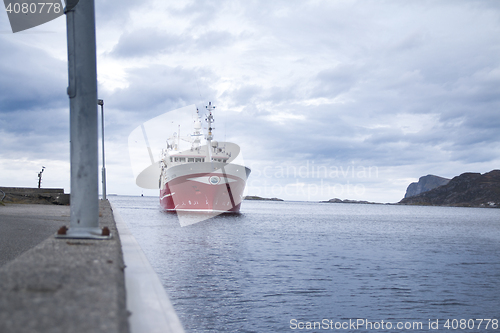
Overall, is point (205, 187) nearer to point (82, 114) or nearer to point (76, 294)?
point (82, 114)

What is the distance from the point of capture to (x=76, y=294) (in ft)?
5.96

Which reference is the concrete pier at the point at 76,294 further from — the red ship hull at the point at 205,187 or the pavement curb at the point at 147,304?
the red ship hull at the point at 205,187

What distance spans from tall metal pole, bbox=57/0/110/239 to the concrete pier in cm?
32

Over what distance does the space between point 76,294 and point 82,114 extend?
201 centimetres

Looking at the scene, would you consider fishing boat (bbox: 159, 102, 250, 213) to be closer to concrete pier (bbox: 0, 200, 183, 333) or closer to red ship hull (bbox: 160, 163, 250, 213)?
red ship hull (bbox: 160, 163, 250, 213)

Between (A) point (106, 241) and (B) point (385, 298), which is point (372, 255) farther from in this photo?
(A) point (106, 241)

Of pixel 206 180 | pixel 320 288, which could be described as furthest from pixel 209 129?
pixel 320 288

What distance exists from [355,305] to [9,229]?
344 inches

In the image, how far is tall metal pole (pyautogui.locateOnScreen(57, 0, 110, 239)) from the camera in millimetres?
3398

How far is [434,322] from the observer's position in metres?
9.44

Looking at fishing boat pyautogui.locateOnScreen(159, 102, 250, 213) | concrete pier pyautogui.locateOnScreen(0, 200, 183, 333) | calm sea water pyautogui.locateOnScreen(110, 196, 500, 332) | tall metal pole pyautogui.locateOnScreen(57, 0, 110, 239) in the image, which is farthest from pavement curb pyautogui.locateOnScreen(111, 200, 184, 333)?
fishing boat pyautogui.locateOnScreen(159, 102, 250, 213)

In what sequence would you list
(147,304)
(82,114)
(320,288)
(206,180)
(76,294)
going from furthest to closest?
(206,180) < (320,288) < (82,114) < (147,304) < (76,294)

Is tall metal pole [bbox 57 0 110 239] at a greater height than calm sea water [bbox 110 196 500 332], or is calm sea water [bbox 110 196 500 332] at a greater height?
tall metal pole [bbox 57 0 110 239]

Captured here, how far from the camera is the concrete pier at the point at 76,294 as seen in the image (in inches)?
58.1
